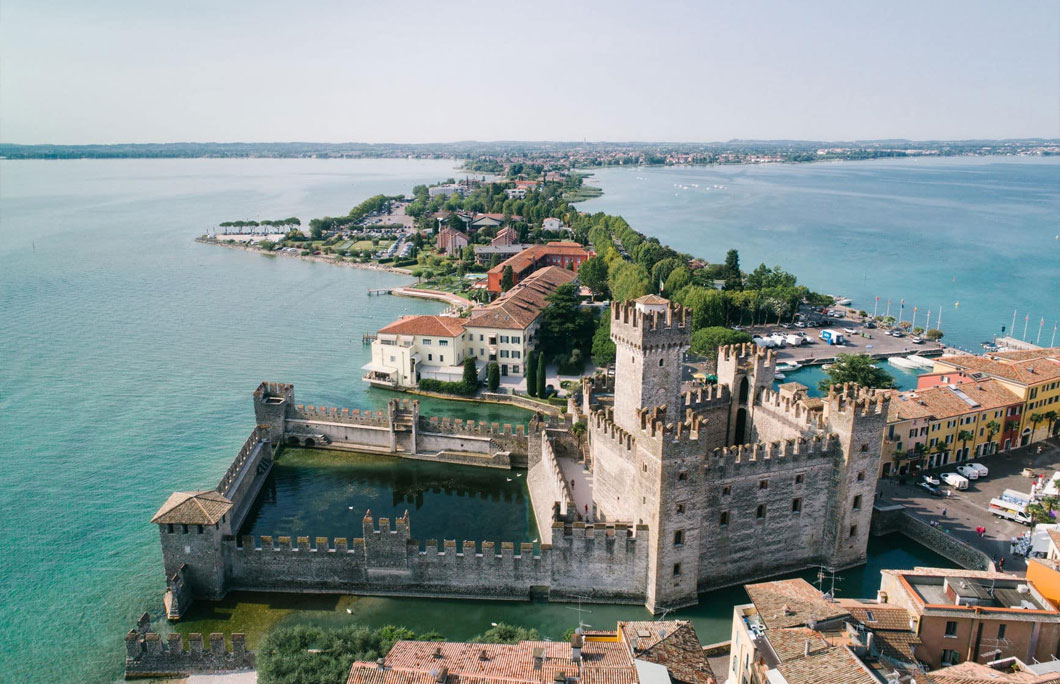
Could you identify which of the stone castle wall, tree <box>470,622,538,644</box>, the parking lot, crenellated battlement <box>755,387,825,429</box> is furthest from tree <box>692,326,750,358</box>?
tree <box>470,622,538,644</box>

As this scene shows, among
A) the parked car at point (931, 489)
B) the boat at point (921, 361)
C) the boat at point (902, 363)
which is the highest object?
the parked car at point (931, 489)

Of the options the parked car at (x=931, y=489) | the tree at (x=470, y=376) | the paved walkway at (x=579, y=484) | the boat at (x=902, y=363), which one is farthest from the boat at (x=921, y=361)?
the paved walkway at (x=579, y=484)

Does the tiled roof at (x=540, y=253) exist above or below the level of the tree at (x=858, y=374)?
above

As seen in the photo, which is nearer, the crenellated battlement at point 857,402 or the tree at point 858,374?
the crenellated battlement at point 857,402

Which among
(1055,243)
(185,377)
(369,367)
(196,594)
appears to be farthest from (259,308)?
(1055,243)

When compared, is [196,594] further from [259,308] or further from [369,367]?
[259,308]

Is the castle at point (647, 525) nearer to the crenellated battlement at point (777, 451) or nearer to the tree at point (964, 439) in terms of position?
the crenellated battlement at point (777, 451)
